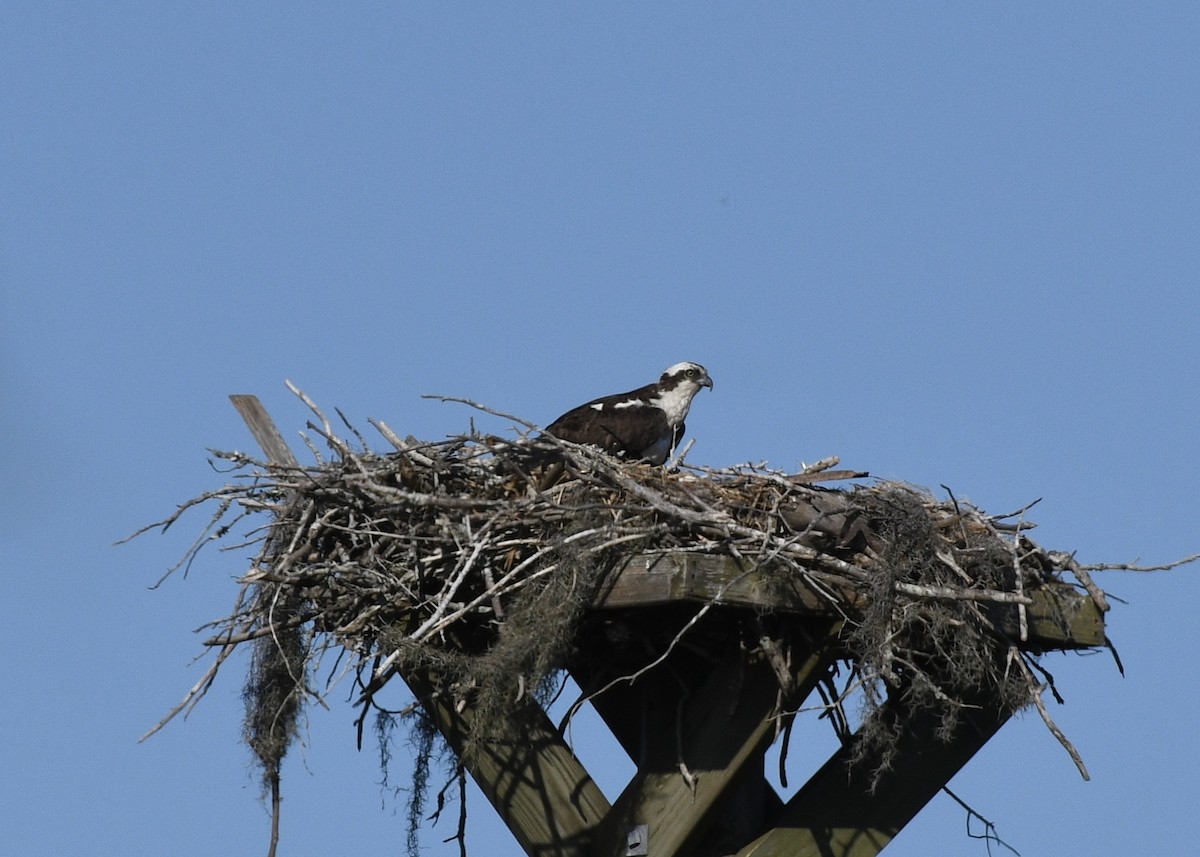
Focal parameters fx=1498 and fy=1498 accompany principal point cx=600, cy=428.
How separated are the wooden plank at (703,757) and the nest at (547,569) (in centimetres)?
28

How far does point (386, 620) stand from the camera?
5.16 metres

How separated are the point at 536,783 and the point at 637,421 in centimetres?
393

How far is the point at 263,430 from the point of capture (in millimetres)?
6043

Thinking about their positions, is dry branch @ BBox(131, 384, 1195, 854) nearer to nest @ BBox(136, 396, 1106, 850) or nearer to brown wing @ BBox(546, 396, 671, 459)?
nest @ BBox(136, 396, 1106, 850)

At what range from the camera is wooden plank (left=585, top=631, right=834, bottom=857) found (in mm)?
4586

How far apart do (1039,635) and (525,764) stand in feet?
5.73

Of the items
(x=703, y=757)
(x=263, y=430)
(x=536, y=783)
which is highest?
(x=263, y=430)

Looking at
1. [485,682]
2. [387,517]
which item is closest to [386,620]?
[387,517]

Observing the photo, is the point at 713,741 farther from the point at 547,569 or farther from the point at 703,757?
the point at 547,569

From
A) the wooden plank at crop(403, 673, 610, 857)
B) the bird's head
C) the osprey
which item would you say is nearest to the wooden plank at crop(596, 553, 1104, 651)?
the wooden plank at crop(403, 673, 610, 857)

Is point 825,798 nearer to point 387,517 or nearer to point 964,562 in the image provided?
point 964,562

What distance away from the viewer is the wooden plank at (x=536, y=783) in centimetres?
475

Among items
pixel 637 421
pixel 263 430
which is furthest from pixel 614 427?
pixel 263 430

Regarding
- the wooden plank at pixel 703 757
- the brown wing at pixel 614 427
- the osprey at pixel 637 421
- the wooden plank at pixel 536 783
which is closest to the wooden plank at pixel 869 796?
the wooden plank at pixel 703 757
